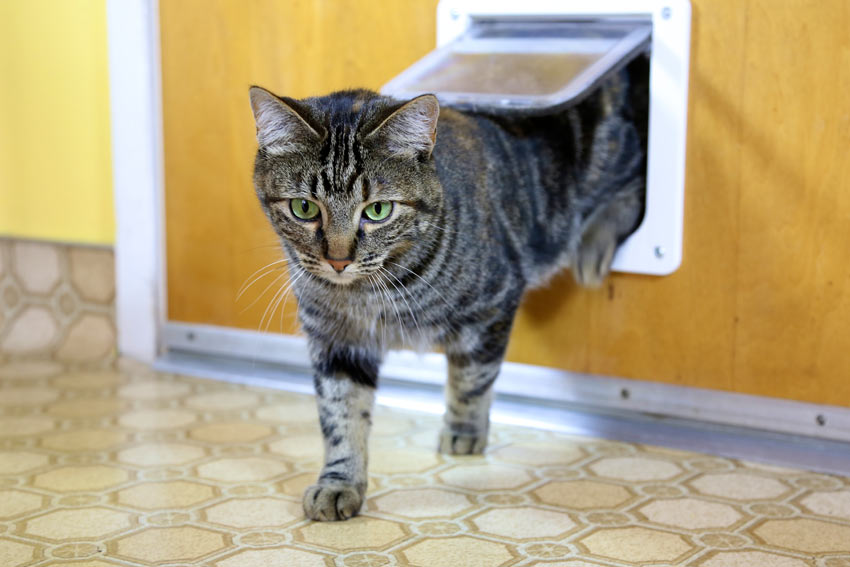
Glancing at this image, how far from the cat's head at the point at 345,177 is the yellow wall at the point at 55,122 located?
4.06 feet

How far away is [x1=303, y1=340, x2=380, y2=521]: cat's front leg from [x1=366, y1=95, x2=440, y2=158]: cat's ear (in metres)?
0.39

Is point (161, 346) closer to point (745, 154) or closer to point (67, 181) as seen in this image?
point (67, 181)

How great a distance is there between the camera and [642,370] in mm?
2139

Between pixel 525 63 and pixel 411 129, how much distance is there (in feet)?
1.63

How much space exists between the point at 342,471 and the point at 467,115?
0.75 m

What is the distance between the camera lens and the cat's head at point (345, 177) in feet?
5.12

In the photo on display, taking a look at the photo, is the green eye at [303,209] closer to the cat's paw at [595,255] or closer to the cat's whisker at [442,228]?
the cat's whisker at [442,228]

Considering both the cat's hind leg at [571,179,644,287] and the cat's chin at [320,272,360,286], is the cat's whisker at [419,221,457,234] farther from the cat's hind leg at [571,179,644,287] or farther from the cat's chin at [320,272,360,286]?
the cat's hind leg at [571,179,644,287]

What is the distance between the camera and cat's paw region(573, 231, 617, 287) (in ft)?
6.90

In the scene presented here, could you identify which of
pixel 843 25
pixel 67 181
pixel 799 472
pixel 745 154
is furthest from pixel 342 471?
pixel 67 181

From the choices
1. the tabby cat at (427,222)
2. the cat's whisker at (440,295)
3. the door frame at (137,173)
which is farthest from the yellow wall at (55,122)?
the cat's whisker at (440,295)

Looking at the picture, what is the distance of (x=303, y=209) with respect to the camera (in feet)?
5.25

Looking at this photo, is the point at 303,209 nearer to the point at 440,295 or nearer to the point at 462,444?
the point at 440,295

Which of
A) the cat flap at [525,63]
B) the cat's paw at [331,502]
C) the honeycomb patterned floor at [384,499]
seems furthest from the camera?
the cat flap at [525,63]
